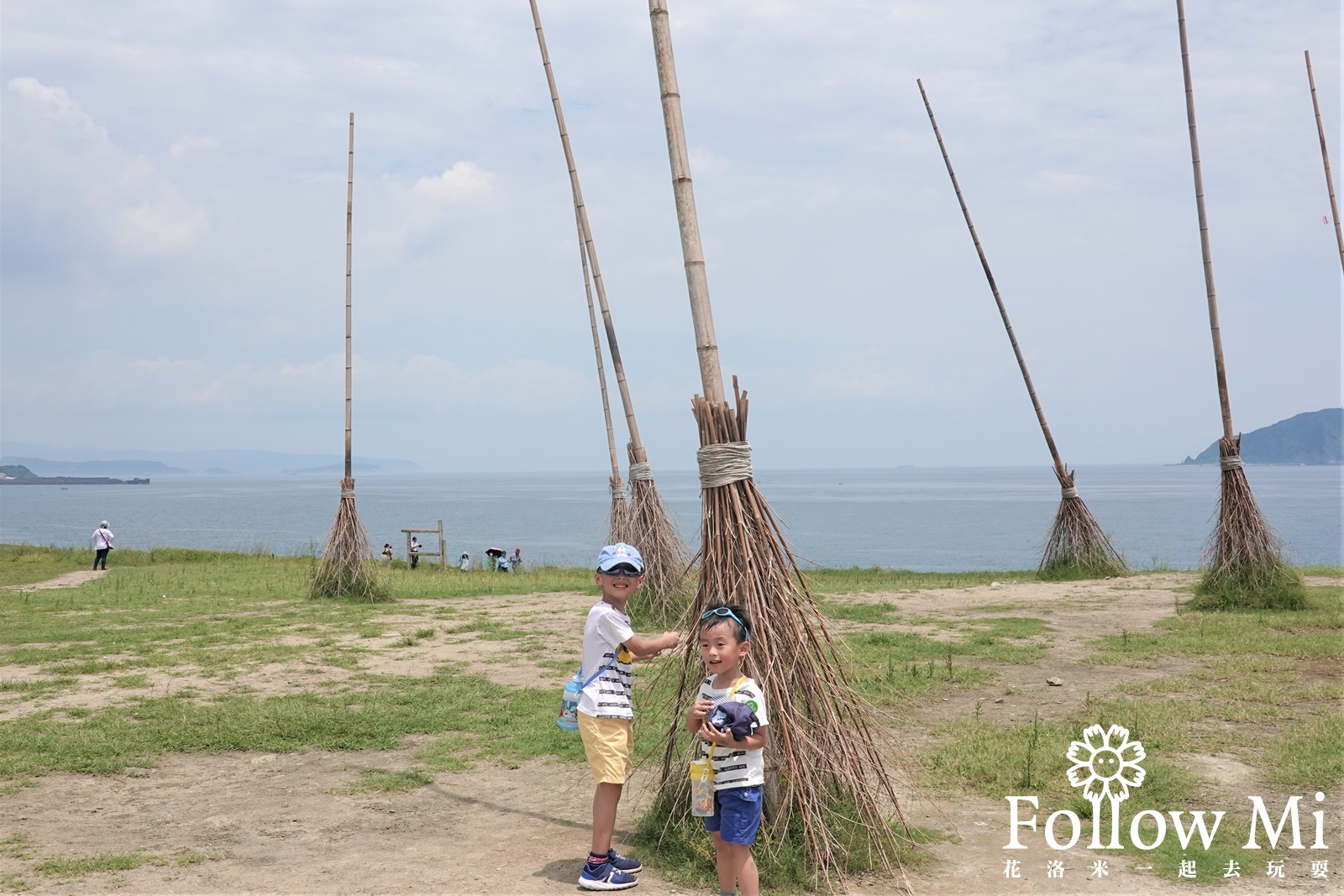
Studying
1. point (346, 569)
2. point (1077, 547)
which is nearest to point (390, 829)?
point (346, 569)

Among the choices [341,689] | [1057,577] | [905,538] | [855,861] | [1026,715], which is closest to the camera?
[855,861]

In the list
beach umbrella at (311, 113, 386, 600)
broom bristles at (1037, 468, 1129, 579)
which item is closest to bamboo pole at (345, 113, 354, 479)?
beach umbrella at (311, 113, 386, 600)

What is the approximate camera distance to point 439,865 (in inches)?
166

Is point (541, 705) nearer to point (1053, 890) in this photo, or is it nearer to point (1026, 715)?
point (1026, 715)

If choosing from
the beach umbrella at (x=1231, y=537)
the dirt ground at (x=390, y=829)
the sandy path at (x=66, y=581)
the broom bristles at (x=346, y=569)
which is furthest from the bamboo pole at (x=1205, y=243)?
the sandy path at (x=66, y=581)

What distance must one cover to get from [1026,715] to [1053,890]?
2768 mm

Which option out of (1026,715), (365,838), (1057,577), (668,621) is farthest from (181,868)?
(1057,577)

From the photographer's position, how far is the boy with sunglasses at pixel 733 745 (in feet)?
11.2

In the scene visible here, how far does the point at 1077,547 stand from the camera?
48.9 ft

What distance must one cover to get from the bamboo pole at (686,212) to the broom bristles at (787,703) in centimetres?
15

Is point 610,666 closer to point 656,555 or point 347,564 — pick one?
point 656,555

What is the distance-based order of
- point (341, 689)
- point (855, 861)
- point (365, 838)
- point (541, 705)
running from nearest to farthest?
point (855, 861), point (365, 838), point (541, 705), point (341, 689)

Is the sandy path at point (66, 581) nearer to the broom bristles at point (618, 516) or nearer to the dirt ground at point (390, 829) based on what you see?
the broom bristles at point (618, 516)

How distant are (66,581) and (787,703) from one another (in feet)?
55.0
